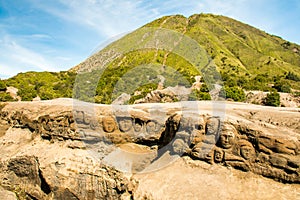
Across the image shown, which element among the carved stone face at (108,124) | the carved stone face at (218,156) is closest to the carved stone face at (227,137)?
the carved stone face at (218,156)

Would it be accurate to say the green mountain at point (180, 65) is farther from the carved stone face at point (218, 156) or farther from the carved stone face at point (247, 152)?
the carved stone face at point (247, 152)

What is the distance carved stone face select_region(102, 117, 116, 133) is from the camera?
1659 centimetres

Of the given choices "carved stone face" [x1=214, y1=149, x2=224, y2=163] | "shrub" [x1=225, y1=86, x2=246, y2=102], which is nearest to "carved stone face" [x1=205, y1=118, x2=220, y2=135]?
"carved stone face" [x1=214, y1=149, x2=224, y2=163]

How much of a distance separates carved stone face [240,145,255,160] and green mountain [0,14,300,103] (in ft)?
76.2

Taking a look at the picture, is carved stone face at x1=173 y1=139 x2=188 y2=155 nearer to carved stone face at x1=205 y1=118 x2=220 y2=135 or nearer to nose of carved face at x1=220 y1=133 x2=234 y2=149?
carved stone face at x1=205 y1=118 x2=220 y2=135

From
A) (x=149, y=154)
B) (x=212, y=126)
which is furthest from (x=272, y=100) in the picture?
(x=149, y=154)

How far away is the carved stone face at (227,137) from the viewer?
13602 mm

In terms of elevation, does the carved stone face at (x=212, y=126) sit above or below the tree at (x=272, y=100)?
below

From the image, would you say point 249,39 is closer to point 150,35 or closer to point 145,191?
point 150,35

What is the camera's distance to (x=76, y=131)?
54.6 ft

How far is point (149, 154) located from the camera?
16.6 meters

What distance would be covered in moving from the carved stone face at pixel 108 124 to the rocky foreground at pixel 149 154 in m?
0.04

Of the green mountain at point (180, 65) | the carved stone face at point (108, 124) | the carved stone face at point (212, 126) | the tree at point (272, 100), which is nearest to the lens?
the carved stone face at point (212, 126)

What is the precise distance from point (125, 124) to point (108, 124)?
1077 millimetres
